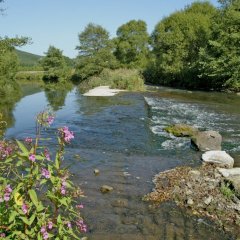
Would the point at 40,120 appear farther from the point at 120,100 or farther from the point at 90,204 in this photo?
the point at 120,100

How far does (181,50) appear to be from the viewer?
5250 centimetres

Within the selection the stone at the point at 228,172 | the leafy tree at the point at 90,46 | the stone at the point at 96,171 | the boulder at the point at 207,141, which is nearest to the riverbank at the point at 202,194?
the stone at the point at 228,172

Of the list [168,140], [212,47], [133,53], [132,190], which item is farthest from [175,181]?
[133,53]

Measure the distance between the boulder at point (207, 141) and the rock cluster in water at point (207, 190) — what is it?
2.12 m

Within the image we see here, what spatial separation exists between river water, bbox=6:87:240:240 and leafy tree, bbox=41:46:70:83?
5168 cm

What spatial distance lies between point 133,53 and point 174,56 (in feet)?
81.7

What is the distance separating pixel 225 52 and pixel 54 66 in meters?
51.6

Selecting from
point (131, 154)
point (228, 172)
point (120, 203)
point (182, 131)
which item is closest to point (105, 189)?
point (120, 203)

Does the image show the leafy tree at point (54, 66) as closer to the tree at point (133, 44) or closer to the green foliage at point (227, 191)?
the tree at point (133, 44)

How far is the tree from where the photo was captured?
76500 millimetres

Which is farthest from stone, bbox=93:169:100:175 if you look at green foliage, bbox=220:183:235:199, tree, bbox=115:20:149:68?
tree, bbox=115:20:149:68

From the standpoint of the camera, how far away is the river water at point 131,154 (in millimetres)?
7777

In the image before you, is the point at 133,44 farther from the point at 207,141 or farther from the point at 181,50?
the point at 207,141

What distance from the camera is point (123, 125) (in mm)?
19344
